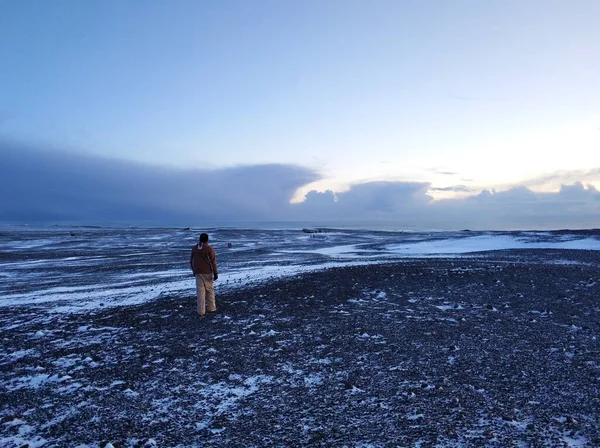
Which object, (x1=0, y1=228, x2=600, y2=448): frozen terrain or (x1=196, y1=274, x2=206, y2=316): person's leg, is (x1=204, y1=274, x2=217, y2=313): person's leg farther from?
(x1=0, y1=228, x2=600, y2=448): frozen terrain

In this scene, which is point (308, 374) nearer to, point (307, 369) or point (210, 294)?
point (307, 369)

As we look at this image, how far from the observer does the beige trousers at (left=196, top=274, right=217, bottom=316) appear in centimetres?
1333

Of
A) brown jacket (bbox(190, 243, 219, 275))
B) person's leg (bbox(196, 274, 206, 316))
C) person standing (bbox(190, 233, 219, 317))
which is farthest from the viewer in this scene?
brown jacket (bbox(190, 243, 219, 275))

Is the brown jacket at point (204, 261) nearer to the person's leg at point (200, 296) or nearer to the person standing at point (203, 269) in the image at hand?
the person standing at point (203, 269)

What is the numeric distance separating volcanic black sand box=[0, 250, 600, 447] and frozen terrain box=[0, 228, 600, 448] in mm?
33

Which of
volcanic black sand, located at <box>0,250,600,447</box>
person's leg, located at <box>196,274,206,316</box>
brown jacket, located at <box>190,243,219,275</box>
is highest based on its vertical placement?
brown jacket, located at <box>190,243,219,275</box>

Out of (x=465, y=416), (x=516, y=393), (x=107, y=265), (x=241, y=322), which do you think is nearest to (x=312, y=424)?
(x=465, y=416)

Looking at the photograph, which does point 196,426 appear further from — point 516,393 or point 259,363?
point 516,393

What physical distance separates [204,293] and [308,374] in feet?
20.8

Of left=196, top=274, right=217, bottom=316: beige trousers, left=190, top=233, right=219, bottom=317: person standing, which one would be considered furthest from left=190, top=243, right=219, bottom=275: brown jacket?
left=196, top=274, right=217, bottom=316: beige trousers

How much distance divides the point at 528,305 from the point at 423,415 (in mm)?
9903

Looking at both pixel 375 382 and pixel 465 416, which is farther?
pixel 375 382

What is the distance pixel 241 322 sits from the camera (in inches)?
490

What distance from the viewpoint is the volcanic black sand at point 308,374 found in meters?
6.02
